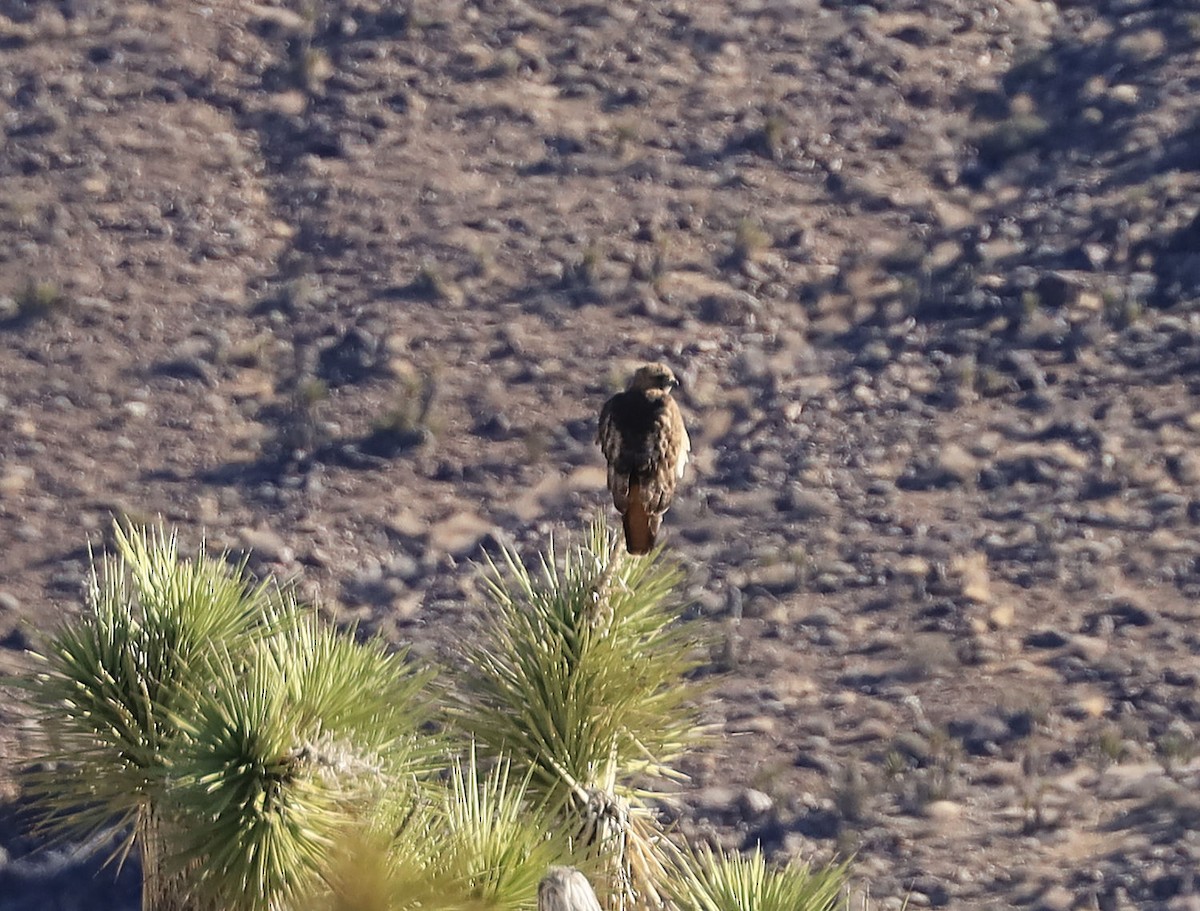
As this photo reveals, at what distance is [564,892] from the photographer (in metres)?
6.06

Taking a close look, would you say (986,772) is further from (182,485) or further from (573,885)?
(573,885)

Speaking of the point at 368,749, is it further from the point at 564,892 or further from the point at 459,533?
the point at 459,533

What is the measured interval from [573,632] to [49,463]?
10.2 metres

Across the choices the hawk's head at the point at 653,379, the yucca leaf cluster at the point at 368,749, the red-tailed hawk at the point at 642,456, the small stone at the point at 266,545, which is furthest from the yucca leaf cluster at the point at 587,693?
the small stone at the point at 266,545

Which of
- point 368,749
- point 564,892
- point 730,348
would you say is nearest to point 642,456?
point 368,749

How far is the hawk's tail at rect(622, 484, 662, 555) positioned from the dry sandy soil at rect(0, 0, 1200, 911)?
6.37m

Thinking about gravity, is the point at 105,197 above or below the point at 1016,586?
above

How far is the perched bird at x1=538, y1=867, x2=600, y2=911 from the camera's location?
605cm

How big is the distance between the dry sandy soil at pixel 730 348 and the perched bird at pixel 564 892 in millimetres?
7667

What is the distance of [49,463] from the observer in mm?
17125

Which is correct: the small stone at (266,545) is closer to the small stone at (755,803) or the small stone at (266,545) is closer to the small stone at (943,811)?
the small stone at (755,803)

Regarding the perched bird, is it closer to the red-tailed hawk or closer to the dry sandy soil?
the red-tailed hawk

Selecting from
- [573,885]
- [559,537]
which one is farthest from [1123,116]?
[573,885]

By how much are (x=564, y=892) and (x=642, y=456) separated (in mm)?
2255
